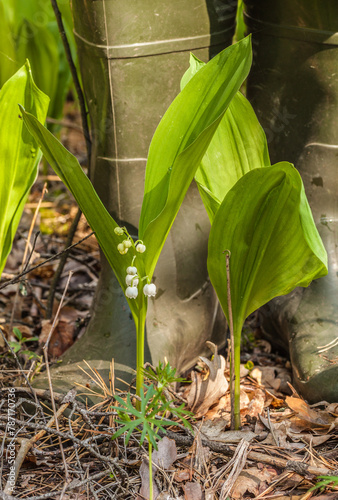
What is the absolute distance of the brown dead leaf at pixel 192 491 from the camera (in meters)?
0.85

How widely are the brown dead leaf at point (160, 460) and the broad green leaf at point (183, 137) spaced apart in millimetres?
308

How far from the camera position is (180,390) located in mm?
1202

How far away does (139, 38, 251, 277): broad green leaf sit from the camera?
0.85 m

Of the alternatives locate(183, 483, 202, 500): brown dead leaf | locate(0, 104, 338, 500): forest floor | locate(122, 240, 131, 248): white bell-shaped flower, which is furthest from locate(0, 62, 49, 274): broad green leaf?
locate(183, 483, 202, 500): brown dead leaf

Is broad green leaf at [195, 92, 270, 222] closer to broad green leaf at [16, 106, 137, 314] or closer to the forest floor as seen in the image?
broad green leaf at [16, 106, 137, 314]

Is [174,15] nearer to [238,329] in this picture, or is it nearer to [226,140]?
[226,140]

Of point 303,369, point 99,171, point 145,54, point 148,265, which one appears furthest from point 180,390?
point 145,54

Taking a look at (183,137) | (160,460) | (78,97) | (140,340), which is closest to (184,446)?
(160,460)

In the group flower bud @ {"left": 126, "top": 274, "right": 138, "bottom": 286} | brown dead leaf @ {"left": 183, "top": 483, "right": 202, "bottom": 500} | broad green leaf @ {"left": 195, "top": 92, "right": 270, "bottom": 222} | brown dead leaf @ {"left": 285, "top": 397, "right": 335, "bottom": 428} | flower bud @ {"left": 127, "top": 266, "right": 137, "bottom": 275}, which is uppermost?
broad green leaf @ {"left": 195, "top": 92, "right": 270, "bottom": 222}

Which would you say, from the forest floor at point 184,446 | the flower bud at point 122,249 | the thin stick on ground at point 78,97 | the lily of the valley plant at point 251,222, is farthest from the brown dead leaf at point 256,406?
the thin stick on ground at point 78,97

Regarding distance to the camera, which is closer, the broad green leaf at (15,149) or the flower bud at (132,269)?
the flower bud at (132,269)

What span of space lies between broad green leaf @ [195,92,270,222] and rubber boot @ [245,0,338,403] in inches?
10.6

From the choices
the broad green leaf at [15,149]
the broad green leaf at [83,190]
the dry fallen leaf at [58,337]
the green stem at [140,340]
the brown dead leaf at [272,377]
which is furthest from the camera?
the dry fallen leaf at [58,337]

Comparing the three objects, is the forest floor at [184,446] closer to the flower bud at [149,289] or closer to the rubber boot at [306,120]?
the rubber boot at [306,120]
